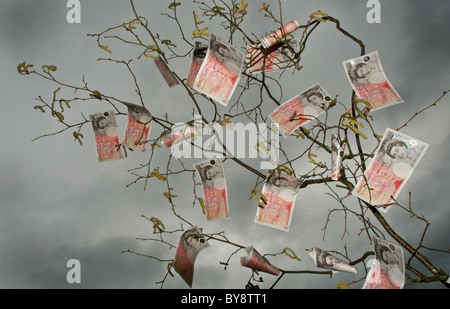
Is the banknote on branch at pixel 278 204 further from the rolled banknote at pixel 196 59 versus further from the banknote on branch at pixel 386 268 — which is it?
the rolled banknote at pixel 196 59

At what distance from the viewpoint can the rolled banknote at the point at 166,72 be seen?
6.07 feet

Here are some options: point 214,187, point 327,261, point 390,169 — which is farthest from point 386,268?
point 214,187

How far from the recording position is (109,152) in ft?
6.34

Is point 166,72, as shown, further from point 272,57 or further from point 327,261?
point 327,261

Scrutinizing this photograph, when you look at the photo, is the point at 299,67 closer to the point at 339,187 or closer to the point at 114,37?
the point at 339,187

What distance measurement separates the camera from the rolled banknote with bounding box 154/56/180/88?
6.07 feet

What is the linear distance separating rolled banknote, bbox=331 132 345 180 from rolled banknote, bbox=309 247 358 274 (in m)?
0.31

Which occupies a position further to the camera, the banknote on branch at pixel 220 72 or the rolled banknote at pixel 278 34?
the rolled banknote at pixel 278 34

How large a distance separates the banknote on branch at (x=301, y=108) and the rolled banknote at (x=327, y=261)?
565 millimetres

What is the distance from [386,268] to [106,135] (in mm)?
1365

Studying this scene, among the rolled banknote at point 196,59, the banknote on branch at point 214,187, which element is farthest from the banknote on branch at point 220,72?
the banknote on branch at point 214,187

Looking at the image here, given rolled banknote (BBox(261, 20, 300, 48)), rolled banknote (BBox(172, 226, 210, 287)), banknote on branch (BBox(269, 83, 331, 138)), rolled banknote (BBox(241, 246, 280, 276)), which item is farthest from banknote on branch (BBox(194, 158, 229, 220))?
rolled banknote (BBox(261, 20, 300, 48))

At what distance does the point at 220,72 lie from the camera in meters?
1.74
